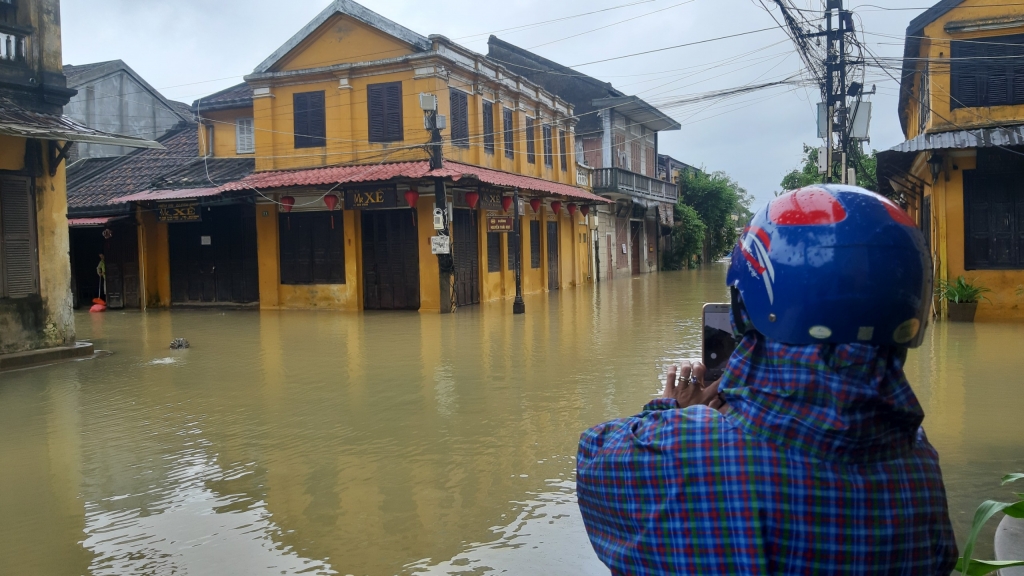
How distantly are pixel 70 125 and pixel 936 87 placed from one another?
48.0ft

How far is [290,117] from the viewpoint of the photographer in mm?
20859

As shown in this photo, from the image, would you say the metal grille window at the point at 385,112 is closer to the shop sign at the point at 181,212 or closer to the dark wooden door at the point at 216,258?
the dark wooden door at the point at 216,258

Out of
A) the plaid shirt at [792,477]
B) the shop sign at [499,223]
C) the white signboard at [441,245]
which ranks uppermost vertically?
the shop sign at [499,223]

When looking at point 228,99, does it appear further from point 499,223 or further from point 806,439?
point 806,439

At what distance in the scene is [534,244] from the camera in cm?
2592

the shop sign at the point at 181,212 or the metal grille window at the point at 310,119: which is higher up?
the metal grille window at the point at 310,119

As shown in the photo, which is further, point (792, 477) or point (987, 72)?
point (987, 72)

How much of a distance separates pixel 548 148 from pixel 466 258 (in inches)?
307

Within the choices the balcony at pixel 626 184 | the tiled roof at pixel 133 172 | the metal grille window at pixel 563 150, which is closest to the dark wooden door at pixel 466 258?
the metal grille window at pixel 563 150

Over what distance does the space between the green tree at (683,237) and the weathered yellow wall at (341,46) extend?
993 inches

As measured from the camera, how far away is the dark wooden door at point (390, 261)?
1989 centimetres

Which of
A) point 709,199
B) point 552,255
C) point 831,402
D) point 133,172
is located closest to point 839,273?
point 831,402

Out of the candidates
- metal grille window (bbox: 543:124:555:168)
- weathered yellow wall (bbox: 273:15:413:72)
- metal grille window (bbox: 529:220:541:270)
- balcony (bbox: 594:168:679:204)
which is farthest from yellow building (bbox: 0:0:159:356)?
balcony (bbox: 594:168:679:204)

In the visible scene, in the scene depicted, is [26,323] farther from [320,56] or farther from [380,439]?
[320,56]
